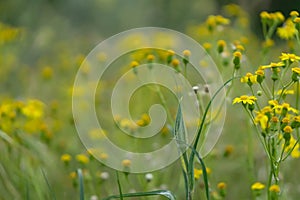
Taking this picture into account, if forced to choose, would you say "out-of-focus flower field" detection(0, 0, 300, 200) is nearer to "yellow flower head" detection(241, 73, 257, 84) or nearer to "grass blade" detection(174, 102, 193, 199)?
"yellow flower head" detection(241, 73, 257, 84)

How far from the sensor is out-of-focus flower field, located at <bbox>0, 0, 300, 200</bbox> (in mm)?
1596

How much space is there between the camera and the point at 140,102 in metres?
2.60

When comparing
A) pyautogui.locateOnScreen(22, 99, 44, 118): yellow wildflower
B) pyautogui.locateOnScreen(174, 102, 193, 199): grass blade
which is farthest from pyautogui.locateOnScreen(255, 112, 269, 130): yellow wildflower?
pyautogui.locateOnScreen(22, 99, 44, 118): yellow wildflower

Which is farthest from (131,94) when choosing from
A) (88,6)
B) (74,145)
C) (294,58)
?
(88,6)

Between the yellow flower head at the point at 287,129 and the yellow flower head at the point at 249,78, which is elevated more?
the yellow flower head at the point at 249,78

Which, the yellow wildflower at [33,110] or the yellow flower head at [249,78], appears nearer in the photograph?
the yellow flower head at [249,78]

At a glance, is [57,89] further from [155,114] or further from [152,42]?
[155,114]

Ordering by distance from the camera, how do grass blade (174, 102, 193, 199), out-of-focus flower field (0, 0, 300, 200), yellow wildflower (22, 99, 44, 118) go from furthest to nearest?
1. yellow wildflower (22, 99, 44, 118)
2. out-of-focus flower field (0, 0, 300, 200)
3. grass blade (174, 102, 193, 199)

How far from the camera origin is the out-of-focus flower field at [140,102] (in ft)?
5.24

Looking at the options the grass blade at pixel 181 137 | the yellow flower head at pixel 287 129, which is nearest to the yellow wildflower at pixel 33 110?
the grass blade at pixel 181 137

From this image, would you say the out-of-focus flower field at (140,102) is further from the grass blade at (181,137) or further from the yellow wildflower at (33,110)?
the grass blade at (181,137)

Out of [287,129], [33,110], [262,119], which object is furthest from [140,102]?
[287,129]

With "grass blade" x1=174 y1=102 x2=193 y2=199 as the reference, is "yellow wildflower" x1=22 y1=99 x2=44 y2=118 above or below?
above

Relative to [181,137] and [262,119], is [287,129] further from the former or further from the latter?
[181,137]
